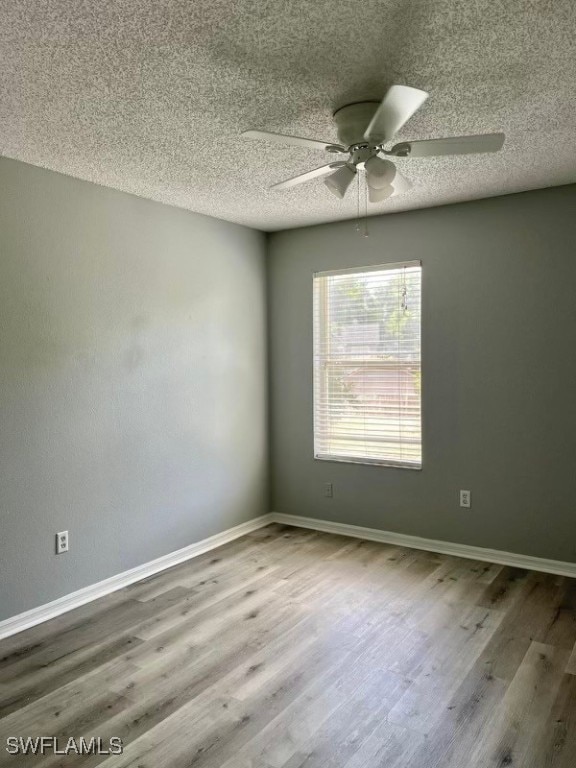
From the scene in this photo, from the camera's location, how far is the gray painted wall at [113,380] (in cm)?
305

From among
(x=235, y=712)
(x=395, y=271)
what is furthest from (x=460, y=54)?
(x=235, y=712)

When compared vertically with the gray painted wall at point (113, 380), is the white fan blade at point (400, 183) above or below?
above

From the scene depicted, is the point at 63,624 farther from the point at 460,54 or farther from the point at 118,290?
the point at 460,54

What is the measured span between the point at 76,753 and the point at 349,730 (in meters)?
1.00

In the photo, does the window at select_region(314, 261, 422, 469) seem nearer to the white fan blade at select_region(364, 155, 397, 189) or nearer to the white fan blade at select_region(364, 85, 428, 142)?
the white fan blade at select_region(364, 155, 397, 189)

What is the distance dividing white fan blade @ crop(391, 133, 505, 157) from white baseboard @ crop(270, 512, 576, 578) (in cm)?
273

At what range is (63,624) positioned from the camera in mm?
3072

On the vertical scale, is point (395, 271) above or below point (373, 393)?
above

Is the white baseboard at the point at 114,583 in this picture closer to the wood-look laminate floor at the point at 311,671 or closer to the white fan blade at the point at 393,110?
the wood-look laminate floor at the point at 311,671

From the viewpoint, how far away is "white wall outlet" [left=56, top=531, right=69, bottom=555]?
10.6 feet

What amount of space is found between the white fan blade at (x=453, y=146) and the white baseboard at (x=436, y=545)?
273 centimetres

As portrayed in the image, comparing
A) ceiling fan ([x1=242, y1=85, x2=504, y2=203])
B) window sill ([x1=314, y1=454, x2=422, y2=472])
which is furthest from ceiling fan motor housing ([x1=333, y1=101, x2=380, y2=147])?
window sill ([x1=314, y1=454, x2=422, y2=472])

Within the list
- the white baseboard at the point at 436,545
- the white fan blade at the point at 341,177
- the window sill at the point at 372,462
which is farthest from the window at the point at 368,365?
the white fan blade at the point at 341,177

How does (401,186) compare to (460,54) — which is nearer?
(460,54)
